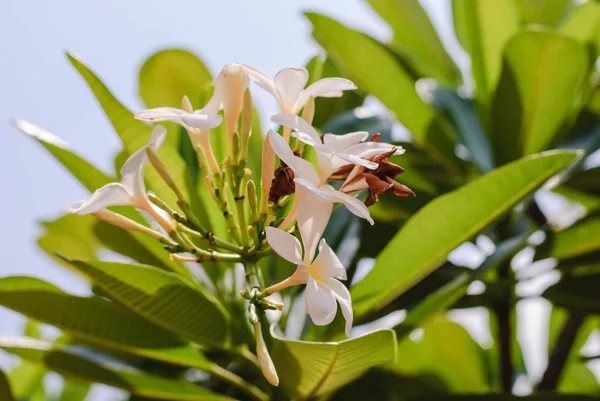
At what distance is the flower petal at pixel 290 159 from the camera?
2.25 ft

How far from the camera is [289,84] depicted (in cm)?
83

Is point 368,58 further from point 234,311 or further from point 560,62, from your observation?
point 234,311

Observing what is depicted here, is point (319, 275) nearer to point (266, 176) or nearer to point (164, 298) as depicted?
point (266, 176)

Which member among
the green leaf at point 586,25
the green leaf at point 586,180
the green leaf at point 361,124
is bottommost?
the green leaf at point 586,180

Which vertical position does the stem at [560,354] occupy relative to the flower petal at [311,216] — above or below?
below

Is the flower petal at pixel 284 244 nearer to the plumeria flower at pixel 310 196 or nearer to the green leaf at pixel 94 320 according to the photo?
the plumeria flower at pixel 310 196

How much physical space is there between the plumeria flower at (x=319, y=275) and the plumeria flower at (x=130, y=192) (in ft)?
0.73

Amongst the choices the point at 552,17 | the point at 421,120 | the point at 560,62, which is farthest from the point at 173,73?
the point at 552,17

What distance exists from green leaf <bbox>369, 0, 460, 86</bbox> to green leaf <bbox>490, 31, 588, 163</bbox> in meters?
0.35

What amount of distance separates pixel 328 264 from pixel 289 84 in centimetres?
27

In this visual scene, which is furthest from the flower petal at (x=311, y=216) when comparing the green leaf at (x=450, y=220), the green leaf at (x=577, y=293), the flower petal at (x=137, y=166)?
the green leaf at (x=577, y=293)

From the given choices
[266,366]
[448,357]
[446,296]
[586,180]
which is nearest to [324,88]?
[266,366]

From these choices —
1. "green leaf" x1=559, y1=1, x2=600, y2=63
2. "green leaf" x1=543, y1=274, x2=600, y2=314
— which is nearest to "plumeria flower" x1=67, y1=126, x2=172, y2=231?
"green leaf" x1=543, y1=274, x2=600, y2=314

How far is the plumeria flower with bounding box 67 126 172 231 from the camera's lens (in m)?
0.74
